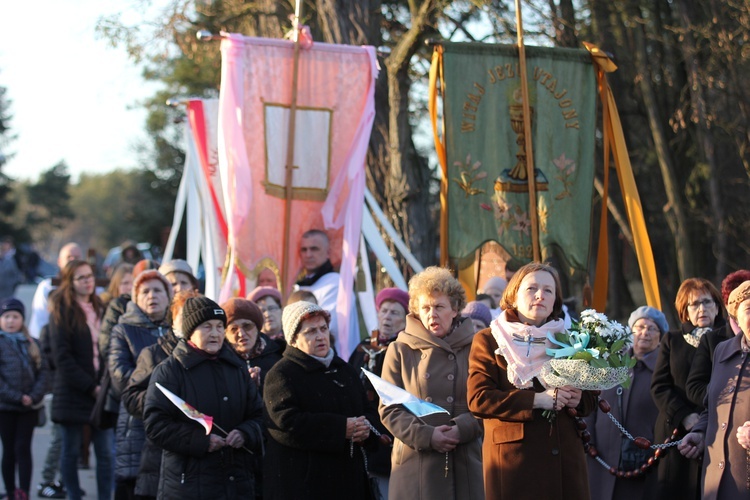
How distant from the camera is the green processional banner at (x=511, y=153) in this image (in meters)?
9.84

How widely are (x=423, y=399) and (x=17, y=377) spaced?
14.6ft

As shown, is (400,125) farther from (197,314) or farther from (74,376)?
(197,314)

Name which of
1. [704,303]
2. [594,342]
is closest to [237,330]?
[594,342]

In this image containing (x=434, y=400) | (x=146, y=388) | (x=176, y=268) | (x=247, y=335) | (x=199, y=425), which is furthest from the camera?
(x=176, y=268)


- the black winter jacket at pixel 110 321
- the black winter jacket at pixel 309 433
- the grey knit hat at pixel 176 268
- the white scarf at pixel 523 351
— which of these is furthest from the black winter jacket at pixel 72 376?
the white scarf at pixel 523 351

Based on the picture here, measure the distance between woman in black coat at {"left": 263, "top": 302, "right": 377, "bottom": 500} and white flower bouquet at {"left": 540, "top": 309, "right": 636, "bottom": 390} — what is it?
47.5 inches

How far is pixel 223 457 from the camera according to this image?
6555mm

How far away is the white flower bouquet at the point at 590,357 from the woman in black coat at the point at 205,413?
6.23ft

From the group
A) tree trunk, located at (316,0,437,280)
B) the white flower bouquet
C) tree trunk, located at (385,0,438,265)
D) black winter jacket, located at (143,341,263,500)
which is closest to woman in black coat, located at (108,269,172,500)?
black winter jacket, located at (143,341,263,500)

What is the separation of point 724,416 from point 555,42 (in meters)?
9.94

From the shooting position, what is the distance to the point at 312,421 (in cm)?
620

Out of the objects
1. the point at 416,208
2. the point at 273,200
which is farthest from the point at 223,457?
the point at 416,208

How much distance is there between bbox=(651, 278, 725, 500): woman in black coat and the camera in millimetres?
7316

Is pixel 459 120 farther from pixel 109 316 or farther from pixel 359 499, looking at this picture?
pixel 359 499
